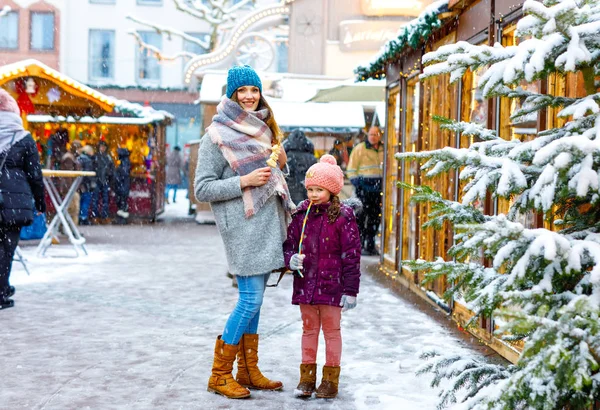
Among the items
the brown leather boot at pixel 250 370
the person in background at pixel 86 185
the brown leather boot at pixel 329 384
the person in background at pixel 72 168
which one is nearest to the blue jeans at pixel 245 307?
the brown leather boot at pixel 250 370

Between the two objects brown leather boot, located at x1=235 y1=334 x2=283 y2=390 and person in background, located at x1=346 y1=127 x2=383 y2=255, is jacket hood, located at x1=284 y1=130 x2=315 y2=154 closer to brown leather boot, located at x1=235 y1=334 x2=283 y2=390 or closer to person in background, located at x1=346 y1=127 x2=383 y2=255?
person in background, located at x1=346 y1=127 x2=383 y2=255

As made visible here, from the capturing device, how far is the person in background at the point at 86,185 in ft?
58.3

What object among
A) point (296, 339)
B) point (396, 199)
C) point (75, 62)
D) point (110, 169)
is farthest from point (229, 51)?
point (75, 62)

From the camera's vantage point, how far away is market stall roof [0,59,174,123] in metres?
13.4

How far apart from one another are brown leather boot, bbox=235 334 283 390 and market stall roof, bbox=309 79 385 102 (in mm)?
9151

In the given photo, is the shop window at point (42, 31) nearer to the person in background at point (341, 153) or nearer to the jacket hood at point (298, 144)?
the person in background at point (341, 153)

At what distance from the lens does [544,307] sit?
99.9 inches

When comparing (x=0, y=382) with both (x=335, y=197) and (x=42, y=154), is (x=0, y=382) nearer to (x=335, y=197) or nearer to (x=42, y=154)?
(x=335, y=197)

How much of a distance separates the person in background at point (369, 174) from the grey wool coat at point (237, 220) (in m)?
8.11

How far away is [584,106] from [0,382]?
373 centimetres

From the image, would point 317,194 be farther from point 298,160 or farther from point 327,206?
point 298,160

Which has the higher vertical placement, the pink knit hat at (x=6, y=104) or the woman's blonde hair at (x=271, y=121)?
the pink knit hat at (x=6, y=104)

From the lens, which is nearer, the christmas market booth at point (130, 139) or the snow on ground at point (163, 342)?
the snow on ground at point (163, 342)

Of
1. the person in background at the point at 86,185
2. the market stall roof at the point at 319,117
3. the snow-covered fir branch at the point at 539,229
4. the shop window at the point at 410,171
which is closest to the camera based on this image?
the snow-covered fir branch at the point at 539,229
